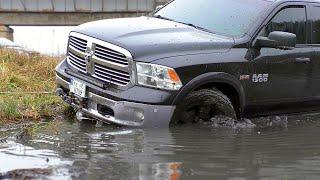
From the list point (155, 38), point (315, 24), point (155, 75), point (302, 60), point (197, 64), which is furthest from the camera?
point (315, 24)

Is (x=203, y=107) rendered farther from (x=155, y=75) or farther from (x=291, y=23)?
(x=291, y=23)

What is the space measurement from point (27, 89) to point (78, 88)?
1.90 m

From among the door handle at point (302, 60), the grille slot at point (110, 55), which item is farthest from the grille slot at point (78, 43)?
the door handle at point (302, 60)

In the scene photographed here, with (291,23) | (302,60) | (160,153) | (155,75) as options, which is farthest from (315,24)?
(160,153)

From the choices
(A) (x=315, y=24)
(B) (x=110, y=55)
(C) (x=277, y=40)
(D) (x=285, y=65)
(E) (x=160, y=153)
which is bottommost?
(E) (x=160, y=153)

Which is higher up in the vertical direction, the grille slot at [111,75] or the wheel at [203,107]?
the grille slot at [111,75]

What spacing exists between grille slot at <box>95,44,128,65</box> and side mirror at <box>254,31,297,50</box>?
1.62 meters

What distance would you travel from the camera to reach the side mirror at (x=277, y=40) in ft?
21.5

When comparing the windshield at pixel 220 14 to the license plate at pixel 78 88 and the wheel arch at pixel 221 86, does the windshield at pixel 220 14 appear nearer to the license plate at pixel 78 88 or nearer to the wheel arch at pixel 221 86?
the wheel arch at pixel 221 86

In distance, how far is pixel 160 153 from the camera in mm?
5477

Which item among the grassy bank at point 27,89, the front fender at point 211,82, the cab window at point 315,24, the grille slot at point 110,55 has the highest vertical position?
the cab window at point 315,24

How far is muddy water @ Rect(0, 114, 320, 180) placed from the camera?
4.82 metres

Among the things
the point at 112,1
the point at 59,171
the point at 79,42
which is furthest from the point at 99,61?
the point at 112,1

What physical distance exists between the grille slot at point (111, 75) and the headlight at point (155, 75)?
6.3 inches
